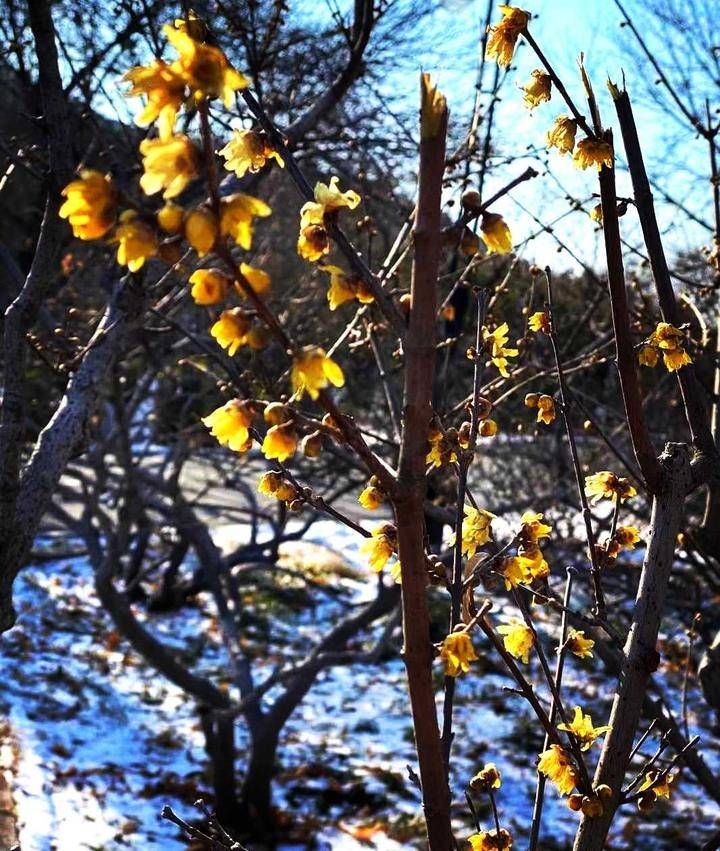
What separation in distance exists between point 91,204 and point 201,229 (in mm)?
117

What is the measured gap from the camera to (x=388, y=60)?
5754mm

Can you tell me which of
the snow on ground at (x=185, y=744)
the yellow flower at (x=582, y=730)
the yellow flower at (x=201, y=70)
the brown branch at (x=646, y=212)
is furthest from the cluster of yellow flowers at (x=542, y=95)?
the snow on ground at (x=185, y=744)

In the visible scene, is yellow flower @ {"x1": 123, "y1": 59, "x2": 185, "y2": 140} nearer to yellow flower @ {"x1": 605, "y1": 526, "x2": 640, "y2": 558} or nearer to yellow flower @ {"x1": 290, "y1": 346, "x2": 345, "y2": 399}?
yellow flower @ {"x1": 290, "y1": 346, "x2": 345, "y2": 399}

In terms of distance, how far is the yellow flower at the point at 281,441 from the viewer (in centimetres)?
93

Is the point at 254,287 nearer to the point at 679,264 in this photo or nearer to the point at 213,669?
the point at 213,669

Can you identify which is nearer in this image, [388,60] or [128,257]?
[128,257]

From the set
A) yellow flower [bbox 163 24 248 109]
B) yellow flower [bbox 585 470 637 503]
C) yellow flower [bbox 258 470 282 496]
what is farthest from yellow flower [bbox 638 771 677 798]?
yellow flower [bbox 163 24 248 109]

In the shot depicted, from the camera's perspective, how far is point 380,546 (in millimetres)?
1217

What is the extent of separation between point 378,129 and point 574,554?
2.96m

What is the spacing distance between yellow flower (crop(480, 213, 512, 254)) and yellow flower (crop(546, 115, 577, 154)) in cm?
36

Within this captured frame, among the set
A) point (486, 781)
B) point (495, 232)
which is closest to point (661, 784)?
point (486, 781)

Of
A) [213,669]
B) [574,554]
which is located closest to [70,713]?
[213,669]

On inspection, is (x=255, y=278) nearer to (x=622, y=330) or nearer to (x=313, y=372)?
(x=313, y=372)

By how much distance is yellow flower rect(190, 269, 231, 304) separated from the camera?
34.1 inches
